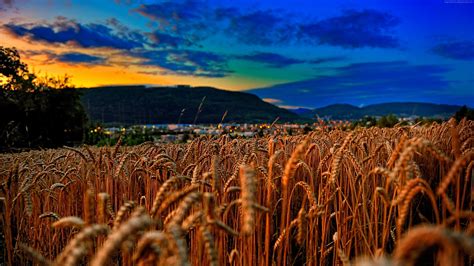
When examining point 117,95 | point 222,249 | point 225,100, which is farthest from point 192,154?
point 225,100

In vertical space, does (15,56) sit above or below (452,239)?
above

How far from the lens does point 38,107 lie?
21.7 metres

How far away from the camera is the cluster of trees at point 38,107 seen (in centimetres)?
2100

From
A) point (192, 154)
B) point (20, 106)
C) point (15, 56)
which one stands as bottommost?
point (192, 154)

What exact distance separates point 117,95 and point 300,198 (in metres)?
43.5

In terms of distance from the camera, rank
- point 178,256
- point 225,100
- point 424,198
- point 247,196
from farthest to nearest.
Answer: point 225,100, point 424,198, point 247,196, point 178,256

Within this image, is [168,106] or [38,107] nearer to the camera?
[38,107]

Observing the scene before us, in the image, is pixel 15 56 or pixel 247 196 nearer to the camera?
pixel 247 196

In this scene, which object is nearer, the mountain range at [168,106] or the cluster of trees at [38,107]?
the cluster of trees at [38,107]

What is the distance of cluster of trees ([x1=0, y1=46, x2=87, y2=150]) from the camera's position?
2100 centimetres

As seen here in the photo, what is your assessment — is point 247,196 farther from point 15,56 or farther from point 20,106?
point 15,56

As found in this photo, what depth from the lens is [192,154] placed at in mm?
4773

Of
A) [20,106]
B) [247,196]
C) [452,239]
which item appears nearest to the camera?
[452,239]

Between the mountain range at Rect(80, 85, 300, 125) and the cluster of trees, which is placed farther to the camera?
the mountain range at Rect(80, 85, 300, 125)
